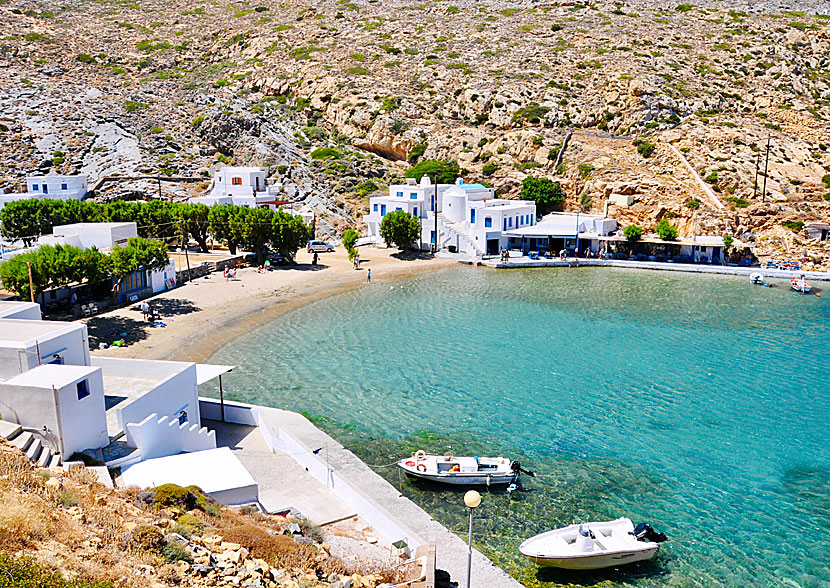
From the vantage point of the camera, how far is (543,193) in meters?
67.9

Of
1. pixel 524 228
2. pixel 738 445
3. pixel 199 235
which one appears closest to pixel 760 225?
pixel 524 228

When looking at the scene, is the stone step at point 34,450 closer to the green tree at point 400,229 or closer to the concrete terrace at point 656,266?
the concrete terrace at point 656,266

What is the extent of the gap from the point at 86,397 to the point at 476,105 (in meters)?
75.0

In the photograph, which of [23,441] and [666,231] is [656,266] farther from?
[23,441]

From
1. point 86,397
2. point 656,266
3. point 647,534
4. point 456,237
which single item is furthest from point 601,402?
point 456,237

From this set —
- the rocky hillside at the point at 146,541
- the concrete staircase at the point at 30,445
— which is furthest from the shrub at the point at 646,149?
the concrete staircase at the point at 30,445

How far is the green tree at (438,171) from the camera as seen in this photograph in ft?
240

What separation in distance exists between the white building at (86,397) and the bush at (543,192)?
5227cm

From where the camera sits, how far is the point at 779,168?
64.2 m

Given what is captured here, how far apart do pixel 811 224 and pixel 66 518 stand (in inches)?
2393

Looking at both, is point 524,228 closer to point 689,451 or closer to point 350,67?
point 689,451

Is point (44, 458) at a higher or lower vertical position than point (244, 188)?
lower

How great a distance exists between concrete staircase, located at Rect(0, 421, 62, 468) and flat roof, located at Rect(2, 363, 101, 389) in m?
1.02

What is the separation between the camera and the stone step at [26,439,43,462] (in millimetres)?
13727
